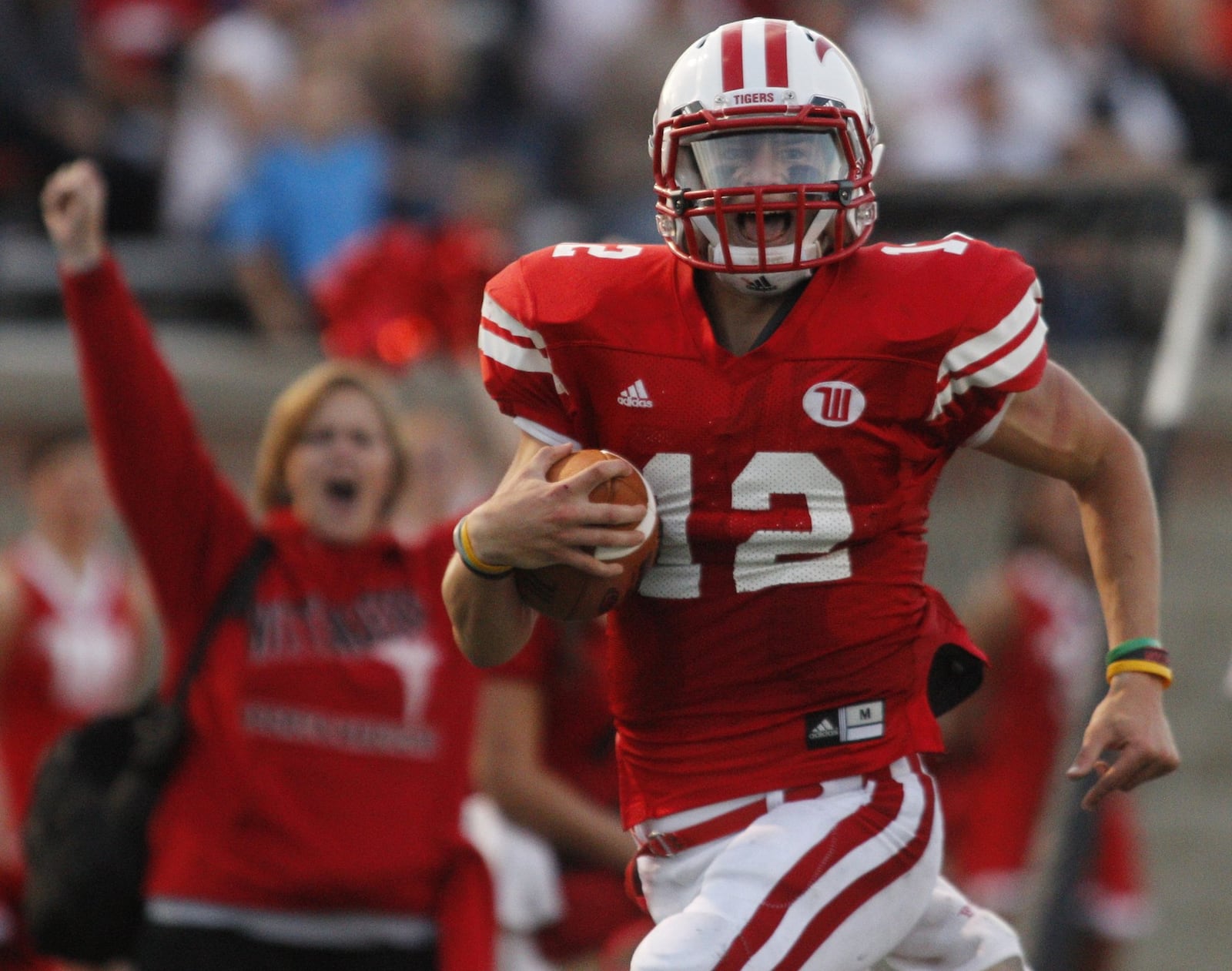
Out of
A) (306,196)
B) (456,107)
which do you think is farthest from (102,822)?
(456,107)

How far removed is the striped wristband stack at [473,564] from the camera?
117 inches

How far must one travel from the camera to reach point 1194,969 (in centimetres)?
750

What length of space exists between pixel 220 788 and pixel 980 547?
413 cm

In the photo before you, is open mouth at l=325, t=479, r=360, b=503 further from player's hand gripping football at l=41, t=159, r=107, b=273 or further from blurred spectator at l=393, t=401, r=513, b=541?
player's hand gripping football at l=41, t=159, r=107, b=273

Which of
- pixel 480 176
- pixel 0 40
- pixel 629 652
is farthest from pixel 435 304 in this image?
pixel 629 652

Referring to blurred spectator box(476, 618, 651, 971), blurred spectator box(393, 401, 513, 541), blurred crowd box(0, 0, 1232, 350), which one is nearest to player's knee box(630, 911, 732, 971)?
blurred spectator box(476, 618, 651, 971)

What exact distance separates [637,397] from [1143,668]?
34.3 inches

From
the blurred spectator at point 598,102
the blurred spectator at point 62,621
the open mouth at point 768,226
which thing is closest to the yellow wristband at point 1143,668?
the open mouth at point 768,226

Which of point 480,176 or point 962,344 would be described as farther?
point 480,176

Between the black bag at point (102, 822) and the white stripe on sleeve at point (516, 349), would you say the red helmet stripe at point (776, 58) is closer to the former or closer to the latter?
the white stripe on sleeve at point (516, 349)

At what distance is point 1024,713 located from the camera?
264 inches

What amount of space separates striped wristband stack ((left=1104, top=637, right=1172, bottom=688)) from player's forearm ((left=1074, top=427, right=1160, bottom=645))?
33mm

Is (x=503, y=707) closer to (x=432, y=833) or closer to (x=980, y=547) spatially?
(x=432, y=833)

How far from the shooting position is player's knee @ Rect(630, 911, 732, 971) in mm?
2846
